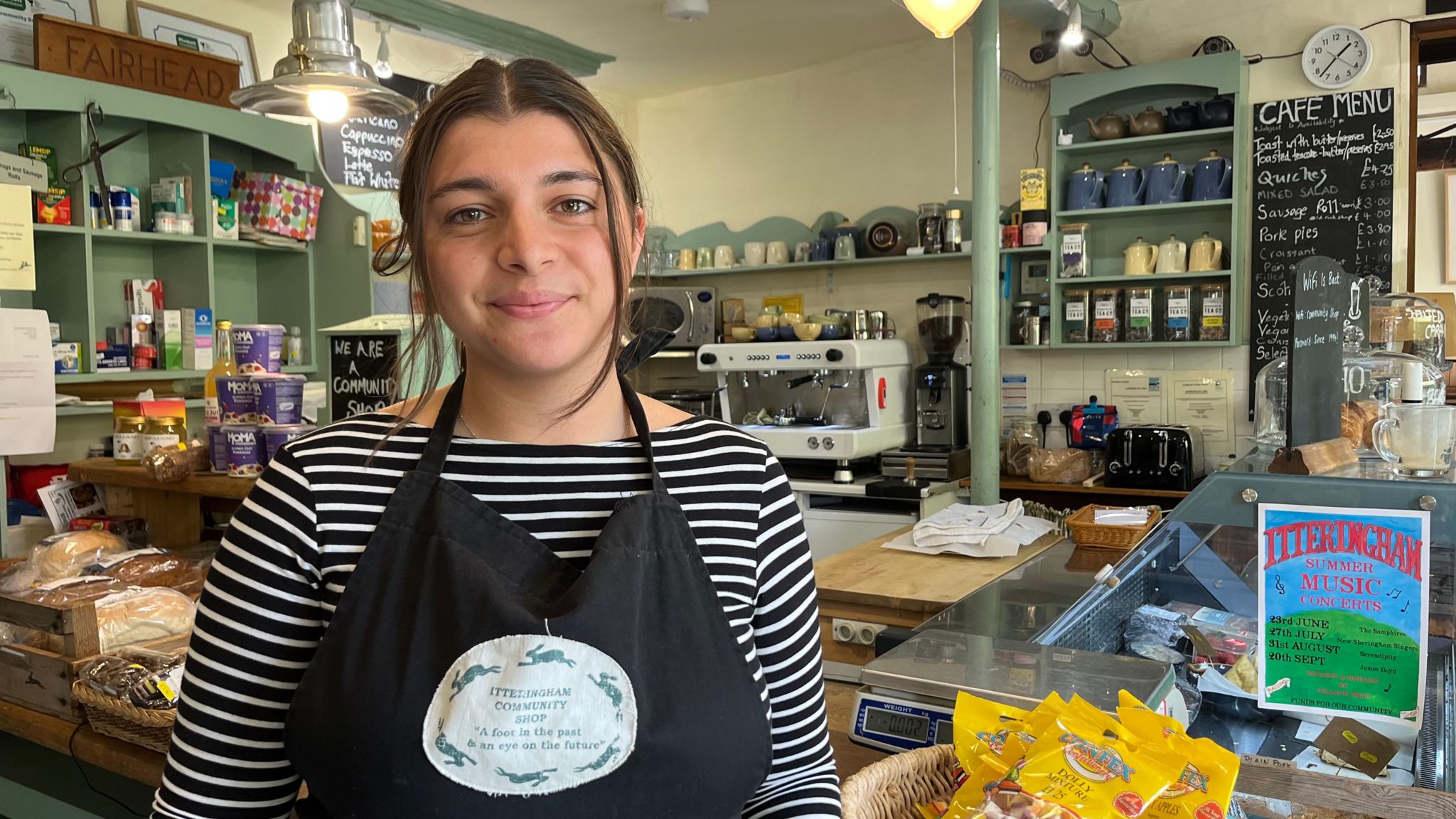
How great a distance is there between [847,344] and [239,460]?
2753 mm

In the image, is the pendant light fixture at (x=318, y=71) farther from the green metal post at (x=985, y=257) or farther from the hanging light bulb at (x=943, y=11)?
the green metal post at (x=985, y=257)

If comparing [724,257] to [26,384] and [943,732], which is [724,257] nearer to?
[26,384]

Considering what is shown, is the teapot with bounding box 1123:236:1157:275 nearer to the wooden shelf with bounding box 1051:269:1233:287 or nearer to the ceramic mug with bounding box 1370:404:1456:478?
the wooden shelf with bounding box 1051:269:1233:287

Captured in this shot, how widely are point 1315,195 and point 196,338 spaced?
459 centimetres

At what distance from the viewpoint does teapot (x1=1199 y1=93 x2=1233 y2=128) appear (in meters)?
4.26

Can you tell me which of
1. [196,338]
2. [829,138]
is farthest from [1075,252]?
[196,338]

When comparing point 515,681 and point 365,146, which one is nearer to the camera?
point 515,681

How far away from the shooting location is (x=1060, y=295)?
470cm

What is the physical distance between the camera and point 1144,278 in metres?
4.43

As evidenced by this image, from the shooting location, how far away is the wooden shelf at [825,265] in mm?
5109

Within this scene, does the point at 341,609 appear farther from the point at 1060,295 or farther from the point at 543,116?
the point at 1060,295

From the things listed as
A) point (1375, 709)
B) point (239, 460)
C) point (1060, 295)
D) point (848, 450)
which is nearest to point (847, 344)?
point (848, 450)

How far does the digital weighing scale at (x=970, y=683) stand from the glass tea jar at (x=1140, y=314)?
3467mm

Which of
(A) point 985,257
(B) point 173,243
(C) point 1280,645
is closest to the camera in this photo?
(C) point 1280,645
